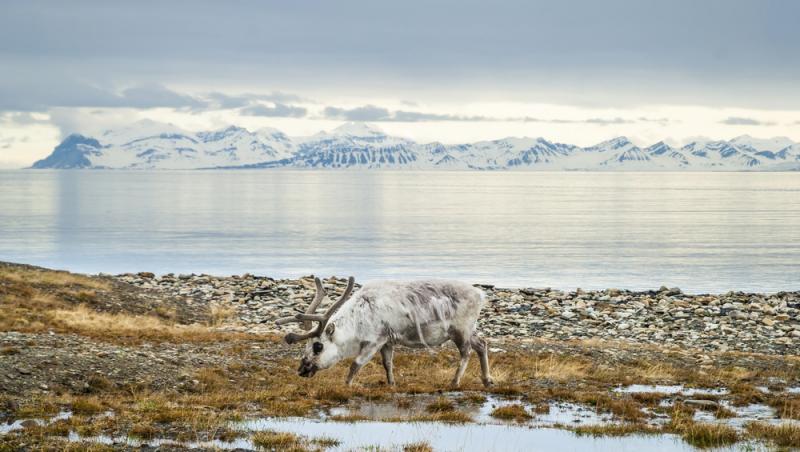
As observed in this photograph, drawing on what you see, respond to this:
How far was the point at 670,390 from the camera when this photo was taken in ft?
59.1

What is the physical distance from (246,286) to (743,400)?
31.4m

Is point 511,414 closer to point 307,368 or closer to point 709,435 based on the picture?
point 709,435

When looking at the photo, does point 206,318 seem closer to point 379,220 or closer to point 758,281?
point 758,281

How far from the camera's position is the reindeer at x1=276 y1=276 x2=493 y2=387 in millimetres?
17016

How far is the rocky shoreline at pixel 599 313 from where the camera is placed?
3186 centimetres

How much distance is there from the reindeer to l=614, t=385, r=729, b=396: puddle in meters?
2.90

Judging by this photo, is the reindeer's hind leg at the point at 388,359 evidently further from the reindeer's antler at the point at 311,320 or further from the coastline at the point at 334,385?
the reindeer's antler at the point at 311,320

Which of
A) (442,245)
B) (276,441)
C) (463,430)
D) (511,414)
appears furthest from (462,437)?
(442,245)

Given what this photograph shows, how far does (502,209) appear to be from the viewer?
17075 cm

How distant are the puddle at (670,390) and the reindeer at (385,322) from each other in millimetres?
2905

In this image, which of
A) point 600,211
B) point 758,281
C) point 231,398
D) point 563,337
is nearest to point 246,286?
point 563,337

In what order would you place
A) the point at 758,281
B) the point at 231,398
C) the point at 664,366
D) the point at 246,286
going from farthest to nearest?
the point at 758,281
the point at 246,286
the point at 664,366
the point at 231,398

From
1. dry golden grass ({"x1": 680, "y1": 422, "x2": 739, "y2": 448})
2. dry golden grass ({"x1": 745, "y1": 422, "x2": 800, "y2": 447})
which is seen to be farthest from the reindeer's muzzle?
dry golden grass ({"x1": 745, "y1": 422, "x2": 800, "y2": 447})

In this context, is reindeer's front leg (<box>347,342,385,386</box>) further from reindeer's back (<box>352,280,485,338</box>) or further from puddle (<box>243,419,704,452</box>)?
puddle (<box>243,419,704,452</box>)
